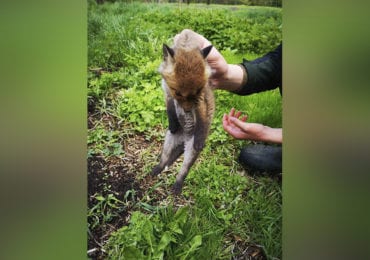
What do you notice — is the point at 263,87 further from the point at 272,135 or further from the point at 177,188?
the point at 177,188

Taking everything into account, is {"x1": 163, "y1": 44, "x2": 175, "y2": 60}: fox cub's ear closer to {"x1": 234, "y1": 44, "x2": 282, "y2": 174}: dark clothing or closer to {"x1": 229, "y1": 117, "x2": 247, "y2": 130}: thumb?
{"x1": 234, "y1": 44, "x2": 282, "y2": 174}: dark clothing

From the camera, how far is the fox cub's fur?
11.3 feet

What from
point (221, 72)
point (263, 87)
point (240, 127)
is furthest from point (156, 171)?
point (263, 87)

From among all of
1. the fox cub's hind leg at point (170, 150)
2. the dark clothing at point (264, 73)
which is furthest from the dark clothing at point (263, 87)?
the fox cub's hind leg at point (170, 150)

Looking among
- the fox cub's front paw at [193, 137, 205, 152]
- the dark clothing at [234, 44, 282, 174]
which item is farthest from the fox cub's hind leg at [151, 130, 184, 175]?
the dark clothing at [234, 44, 282, 174]

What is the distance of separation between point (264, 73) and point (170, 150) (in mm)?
1016

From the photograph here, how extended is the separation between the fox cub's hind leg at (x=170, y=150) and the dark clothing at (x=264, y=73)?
64cm

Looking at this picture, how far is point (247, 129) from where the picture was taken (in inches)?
140

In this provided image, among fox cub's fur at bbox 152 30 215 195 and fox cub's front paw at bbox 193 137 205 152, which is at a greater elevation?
fox cub's fur at bbox 152 30 215 195

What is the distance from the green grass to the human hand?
49mm
